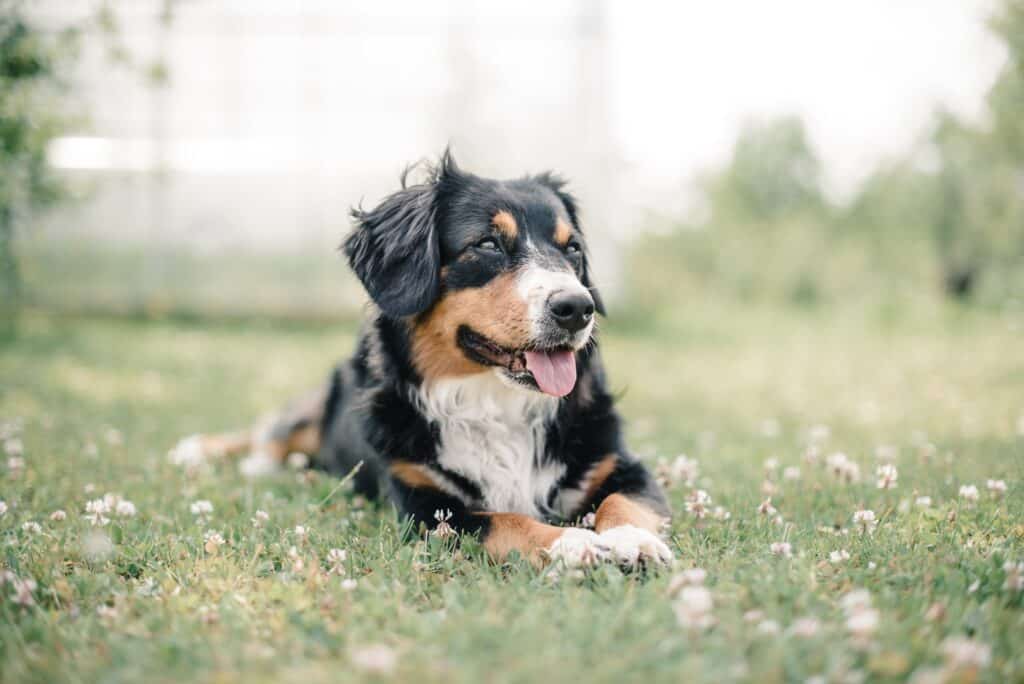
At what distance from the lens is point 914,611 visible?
2.15 m

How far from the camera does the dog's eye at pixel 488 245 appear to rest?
3463mm

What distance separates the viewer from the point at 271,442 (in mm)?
4891

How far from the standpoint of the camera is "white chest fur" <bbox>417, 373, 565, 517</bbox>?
3338 mm

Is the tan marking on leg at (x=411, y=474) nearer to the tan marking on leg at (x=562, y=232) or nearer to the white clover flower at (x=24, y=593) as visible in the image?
the tan marking on leg at (x=562, y=232)

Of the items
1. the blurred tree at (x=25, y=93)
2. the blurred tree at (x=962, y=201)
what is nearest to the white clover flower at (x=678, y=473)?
the blurred tree at (x=25, y=93)

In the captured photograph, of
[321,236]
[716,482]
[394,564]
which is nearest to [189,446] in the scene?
[394,564]

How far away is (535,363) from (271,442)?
232 cm

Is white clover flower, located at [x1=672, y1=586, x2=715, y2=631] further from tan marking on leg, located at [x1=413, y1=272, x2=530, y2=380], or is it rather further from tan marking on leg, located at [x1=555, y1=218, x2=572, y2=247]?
tan marking on leg, located at [x1=555, y1=218, x2=572, y2=247]

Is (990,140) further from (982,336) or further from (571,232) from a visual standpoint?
(571,232)

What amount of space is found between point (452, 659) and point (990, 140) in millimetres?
10305

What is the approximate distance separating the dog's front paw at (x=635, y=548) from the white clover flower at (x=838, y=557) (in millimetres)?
493

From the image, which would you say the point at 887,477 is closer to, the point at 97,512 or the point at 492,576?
the point at 492,576

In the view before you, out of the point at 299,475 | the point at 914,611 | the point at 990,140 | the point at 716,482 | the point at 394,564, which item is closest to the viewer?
the point at 914,611

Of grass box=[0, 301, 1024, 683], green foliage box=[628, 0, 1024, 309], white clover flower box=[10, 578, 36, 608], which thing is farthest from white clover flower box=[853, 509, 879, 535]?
green foliage box=[628, 0, 1024, 309]
